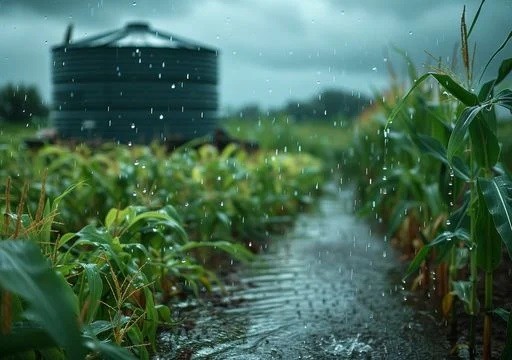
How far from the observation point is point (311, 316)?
2.42 m

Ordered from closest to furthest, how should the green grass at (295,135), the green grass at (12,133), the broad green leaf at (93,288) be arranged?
the broad green leaf at (93,288), the green grass at (12,133), the green grass at (295,135)

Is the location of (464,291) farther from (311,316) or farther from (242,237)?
(242,237)

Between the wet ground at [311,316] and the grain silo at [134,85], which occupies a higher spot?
the grain silo at [134,85]

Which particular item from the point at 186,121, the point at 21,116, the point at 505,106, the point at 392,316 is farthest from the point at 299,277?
the point at 21,116

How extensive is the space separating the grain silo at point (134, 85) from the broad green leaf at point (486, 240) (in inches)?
160

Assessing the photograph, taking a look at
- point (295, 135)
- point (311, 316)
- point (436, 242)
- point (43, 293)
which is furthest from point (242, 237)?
point (295, 135)

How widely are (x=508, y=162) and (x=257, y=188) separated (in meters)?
2.34

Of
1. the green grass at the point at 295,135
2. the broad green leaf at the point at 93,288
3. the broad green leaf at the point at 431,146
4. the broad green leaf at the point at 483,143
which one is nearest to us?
the broad green leaf at the point at 93,288

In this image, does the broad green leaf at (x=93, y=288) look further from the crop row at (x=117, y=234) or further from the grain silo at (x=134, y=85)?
the grain silo at (x=134, y=85)

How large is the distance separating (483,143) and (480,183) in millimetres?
149

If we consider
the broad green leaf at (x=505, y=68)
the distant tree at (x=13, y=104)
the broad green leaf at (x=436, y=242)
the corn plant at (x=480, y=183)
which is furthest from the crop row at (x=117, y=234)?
the distant tree at (x=13, y=104)

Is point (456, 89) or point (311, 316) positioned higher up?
point (456, 89)

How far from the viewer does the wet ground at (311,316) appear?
79.9 inches

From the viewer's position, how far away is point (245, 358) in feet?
6.40
